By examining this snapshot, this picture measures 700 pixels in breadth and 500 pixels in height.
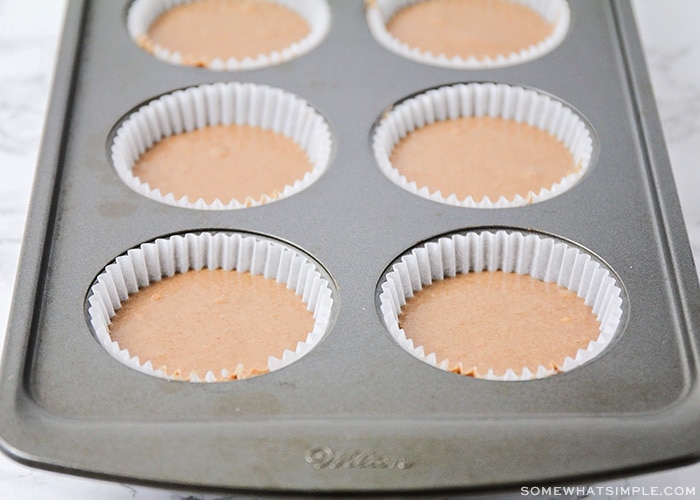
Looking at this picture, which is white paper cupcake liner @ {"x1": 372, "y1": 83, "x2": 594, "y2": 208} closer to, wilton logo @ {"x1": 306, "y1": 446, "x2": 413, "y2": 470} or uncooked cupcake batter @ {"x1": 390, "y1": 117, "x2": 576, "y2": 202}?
uncooked cupcake batter @ {"x1": 390, "y1": 117, "x2": 576, "y2": 202}

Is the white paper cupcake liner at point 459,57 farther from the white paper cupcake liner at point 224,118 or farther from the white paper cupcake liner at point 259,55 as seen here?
the white paper cupcake liner at point 224,118

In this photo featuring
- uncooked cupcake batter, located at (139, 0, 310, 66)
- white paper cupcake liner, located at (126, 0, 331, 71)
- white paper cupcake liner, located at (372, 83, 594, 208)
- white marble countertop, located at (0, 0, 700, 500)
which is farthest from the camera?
uncooked cupcake batter, located at (139, 0, 310, 66)

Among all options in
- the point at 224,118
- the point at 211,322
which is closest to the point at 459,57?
the point at 224,118

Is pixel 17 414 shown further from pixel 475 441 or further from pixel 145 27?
pixel 145 27

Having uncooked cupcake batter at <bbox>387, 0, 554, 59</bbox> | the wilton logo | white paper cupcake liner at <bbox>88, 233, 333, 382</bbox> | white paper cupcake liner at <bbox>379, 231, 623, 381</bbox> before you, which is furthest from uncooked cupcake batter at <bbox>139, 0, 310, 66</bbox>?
the wilton logo

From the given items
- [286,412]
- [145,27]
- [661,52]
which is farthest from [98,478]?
[661,52]
